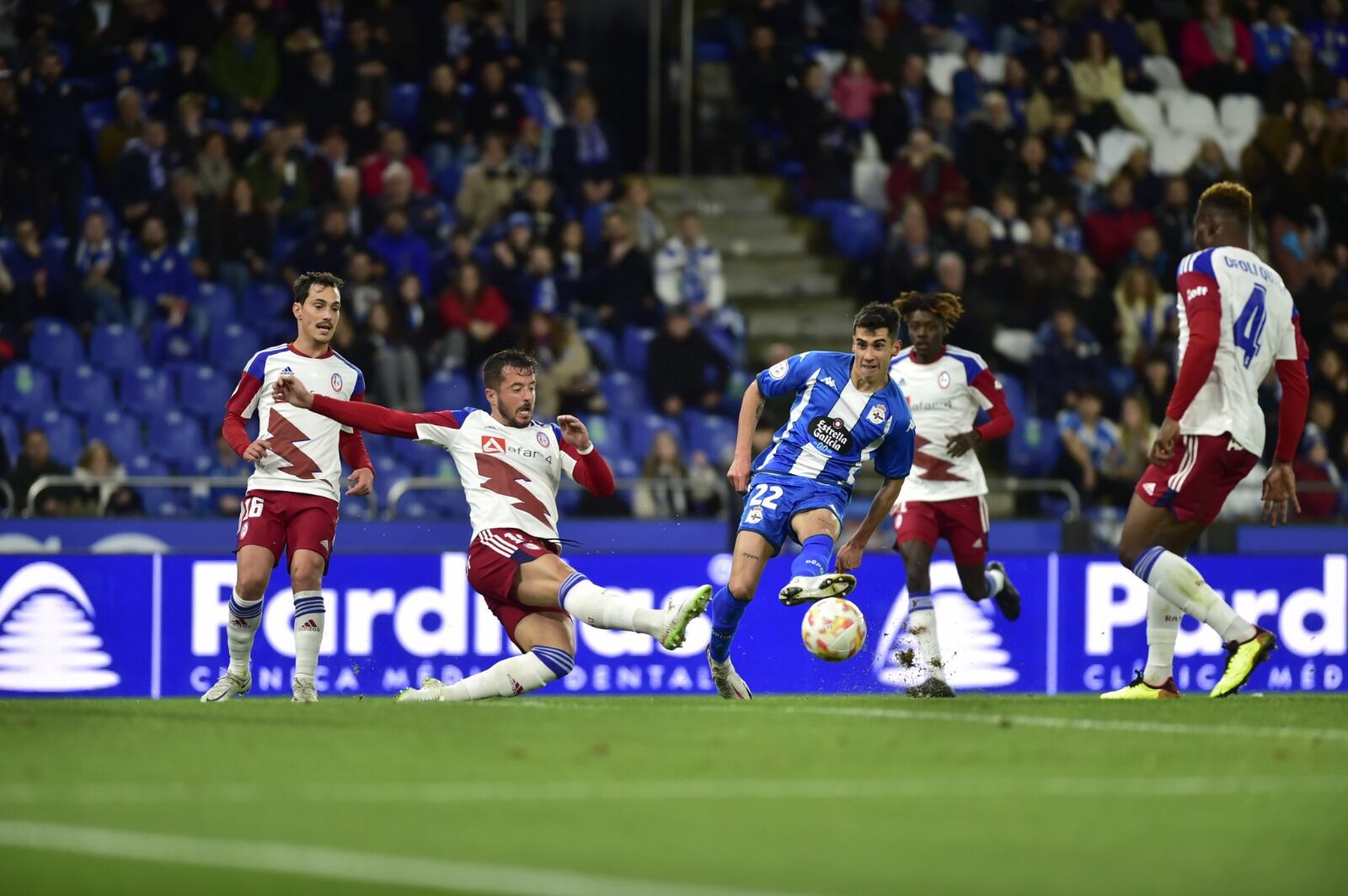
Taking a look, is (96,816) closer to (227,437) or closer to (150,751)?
(150,751)

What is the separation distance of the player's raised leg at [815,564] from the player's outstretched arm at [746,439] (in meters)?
0.33

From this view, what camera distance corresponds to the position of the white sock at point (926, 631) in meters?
10.6

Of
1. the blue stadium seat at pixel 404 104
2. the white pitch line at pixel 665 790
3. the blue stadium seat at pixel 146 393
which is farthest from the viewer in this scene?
the blue stadium seat at pixel 404 104

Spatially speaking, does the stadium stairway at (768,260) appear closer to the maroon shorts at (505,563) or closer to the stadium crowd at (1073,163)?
the stadium crowd at (1073,163)

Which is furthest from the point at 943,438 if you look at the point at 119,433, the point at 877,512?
the point at 119,433

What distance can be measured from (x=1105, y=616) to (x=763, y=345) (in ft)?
17.4

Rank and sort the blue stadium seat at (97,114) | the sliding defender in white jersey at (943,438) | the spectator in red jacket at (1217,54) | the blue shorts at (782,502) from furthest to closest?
1. the spectator in red jacket at (1217,54)
2. the blue stadium seat at (97,114)
3. the sliding defender in white jersey at (943,438)
4. the blue shorts at (782,502)

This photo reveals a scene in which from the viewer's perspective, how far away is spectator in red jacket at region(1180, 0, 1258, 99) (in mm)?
20828

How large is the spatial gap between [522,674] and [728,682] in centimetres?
130

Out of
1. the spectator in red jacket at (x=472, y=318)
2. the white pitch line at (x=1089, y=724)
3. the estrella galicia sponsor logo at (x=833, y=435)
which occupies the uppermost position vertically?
the spectator in red jacket at (x=472, y=318)

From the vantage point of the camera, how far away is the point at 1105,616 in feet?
44.3

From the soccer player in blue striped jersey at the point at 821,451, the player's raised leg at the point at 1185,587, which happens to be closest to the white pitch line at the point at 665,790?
the player's raised leg at the point at 1185,587

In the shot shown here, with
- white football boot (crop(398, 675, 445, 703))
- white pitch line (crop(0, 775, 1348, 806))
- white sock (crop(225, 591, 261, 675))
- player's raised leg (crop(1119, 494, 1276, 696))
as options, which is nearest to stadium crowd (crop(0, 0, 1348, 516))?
white sock (crop(225, 591, 261, 675))

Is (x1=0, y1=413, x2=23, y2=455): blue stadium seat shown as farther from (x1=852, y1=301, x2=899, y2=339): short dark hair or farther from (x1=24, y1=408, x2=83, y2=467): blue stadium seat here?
(x1=852, y1=301, x2=899, y2=339): short dark hair
